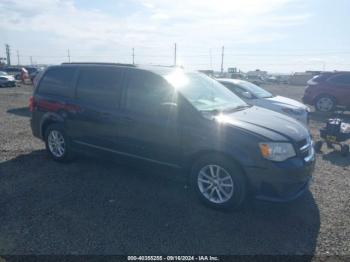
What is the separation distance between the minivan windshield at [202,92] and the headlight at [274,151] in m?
0.93

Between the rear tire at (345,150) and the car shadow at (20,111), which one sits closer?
the rear tire at (345,150)

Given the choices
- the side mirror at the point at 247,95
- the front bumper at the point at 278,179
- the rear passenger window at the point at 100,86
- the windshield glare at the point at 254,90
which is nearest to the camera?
the front bumper at the point at 278,179

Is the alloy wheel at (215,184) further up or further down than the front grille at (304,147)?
further down

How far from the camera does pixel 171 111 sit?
3986mm

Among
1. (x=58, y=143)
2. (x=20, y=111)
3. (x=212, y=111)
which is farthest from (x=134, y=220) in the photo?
(x=20, y=111)

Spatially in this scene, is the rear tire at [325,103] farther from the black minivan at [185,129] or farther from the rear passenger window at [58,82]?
the rear passenger window at [58,82]

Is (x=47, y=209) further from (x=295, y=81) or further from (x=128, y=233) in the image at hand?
(x=295, y=81)

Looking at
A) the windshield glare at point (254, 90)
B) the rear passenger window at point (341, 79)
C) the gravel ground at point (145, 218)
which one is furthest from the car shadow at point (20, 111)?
the rear passenger window at point (341, 79)

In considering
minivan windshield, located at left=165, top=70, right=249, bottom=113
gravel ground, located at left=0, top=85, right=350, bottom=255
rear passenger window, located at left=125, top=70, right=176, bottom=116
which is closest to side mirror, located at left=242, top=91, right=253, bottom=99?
minivan windshield, located at left=165, top=70, right=249, bottom=113

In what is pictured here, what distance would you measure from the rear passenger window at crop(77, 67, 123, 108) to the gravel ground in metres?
1.18

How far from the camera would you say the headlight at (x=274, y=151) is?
3.47m

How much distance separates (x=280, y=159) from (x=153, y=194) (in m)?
1.88

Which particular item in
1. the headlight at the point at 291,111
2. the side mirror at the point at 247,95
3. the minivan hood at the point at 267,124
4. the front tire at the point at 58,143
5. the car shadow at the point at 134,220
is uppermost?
the side mirror at the point at 247,95

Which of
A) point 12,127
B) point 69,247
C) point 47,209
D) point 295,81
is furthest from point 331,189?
point 295,81
